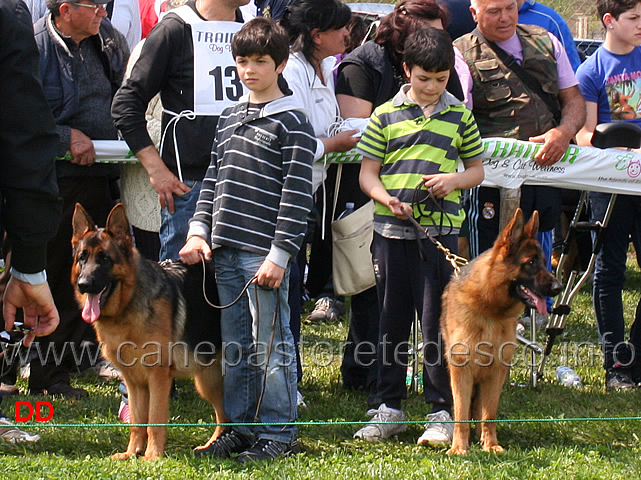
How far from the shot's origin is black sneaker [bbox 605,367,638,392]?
5.74 meters

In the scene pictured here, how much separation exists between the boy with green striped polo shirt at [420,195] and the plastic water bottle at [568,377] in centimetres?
148

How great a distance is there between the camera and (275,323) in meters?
4.28

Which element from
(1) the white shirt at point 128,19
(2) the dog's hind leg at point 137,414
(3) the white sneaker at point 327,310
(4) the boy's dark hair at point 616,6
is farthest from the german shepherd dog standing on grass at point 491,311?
(1) the white shirt at point 128,19

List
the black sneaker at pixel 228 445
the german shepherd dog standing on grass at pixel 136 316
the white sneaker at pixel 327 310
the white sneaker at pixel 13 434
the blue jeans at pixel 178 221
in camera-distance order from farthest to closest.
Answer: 1. the white sneaker at pixel 327 310
2. the blue jeans at pixel 178 221
3. the white sneaker at pixel 13 434
4. the black sneaker at pixel 228 445
5. the german shepherd dog standing on grass at pixel 136 316

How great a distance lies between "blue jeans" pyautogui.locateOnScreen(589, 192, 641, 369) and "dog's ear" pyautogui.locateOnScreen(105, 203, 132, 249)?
3058 millimetres

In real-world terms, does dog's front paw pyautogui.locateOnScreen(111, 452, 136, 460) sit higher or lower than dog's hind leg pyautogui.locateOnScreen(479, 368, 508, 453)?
lower

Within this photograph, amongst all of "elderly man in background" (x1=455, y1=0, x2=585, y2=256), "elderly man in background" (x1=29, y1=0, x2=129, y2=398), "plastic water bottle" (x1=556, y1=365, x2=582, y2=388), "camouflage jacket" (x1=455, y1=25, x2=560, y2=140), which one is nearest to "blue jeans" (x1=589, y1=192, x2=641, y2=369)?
"plastic water bottle" (x1=556, y1=365, x2=582, y2=388)

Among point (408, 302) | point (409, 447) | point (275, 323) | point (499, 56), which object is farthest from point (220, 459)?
point (499, 56)

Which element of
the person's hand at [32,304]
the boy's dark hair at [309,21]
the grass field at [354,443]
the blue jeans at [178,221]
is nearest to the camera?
the person's hand at [32,304]

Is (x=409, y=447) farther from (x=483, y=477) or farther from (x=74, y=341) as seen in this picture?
(x=74, y=341)

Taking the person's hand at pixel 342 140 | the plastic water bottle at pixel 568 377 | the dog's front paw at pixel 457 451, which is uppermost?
the person's hand at pixel 342 140

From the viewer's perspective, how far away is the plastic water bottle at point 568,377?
5.87 m

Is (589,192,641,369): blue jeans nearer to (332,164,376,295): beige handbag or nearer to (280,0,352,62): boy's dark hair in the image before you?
(332,164,376,295): beige handbag

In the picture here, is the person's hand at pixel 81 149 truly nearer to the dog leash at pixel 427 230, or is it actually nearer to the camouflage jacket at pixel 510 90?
the dog leash at pixel 427 230
